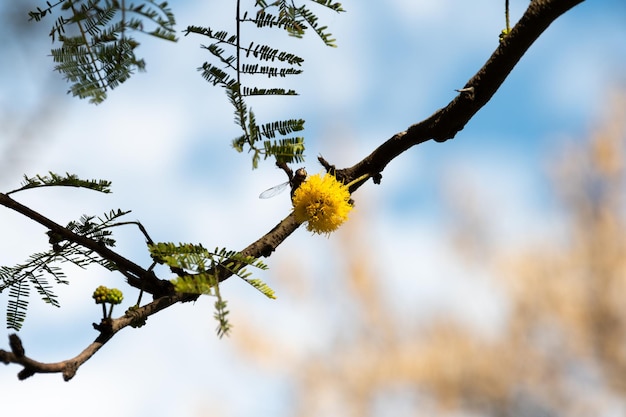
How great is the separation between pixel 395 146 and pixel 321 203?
113 millimetres

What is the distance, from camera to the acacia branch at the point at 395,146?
45 centimetres

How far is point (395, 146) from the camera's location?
684 mm

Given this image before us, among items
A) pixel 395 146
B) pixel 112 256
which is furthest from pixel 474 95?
pixel 112 256

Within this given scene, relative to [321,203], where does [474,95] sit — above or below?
above

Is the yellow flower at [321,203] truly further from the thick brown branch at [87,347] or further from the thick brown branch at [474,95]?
the thick brown branch at [87,347]

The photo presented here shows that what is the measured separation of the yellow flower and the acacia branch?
0.02 meters

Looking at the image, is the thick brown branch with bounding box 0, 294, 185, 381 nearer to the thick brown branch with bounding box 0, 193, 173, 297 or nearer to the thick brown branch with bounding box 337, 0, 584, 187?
the thick brown branch with bounding box 0, 193, 173, 297

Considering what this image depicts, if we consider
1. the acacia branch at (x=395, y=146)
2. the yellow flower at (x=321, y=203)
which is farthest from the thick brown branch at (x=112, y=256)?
the yellow flower at (x=321, y=203)

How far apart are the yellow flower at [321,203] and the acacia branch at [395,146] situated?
0.02 meters

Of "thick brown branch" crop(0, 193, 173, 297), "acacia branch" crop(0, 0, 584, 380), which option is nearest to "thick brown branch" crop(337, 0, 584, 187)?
"acacia branch" crop(0, 0, 584, 380)

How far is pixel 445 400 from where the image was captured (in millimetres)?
5027

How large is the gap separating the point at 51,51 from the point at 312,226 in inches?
13.7

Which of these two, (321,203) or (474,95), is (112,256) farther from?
(474,95)

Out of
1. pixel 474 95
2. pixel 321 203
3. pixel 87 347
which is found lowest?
pixel 87 347
